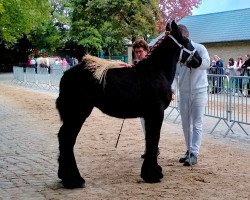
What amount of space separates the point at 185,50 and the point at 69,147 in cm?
229

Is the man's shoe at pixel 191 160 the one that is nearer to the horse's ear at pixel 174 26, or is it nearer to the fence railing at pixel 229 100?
the horse's ear at pixel 174 26

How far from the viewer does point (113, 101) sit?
6.70m

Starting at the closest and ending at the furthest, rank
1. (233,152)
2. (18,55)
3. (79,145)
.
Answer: (233,152) → (79,145) → (18,55)

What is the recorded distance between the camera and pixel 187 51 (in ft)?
23.4

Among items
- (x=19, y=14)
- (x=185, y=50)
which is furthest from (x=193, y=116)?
(x=19, y=14)

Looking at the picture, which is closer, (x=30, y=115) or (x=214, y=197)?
(x=214, y=197)

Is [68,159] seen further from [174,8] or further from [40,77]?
[174,8]

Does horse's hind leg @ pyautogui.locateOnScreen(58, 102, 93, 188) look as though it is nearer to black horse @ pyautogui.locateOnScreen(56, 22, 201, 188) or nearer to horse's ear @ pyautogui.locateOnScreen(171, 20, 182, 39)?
black horse @ pyautogui.locateOnScreen(56, 22, 201, 188)

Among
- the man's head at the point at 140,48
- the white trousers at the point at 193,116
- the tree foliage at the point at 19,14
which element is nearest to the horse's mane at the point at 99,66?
the man's head at the point at 140,48

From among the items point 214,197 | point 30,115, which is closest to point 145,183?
point 214,197

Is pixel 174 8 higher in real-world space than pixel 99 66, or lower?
higher

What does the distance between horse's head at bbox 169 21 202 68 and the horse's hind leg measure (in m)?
1.65

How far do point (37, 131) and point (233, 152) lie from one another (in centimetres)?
539

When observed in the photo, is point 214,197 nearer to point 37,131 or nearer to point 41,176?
point 41,176
